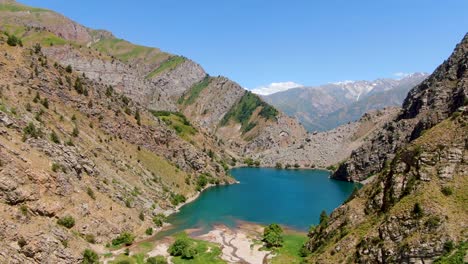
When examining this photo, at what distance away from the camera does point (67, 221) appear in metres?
80.7

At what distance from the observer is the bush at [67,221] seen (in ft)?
262

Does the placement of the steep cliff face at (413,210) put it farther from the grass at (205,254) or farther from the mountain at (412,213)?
the grass at (205,254)

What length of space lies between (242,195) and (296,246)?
71469 millimetres

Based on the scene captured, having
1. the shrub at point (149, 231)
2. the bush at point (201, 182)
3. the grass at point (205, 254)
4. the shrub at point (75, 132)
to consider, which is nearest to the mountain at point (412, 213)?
the grass at point (205, 254)

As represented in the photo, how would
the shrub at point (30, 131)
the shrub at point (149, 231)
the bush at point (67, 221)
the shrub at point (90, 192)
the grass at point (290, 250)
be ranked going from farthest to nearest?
the shrub at point (149, 231), the shrub at point (90, 192), the shrub at point (30, 131), the bush at point (67, 221), the grass at point (290, 250)

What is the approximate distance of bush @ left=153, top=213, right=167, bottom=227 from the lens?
105375 millimetres

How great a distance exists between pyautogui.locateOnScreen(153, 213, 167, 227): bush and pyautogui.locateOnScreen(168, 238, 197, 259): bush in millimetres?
22717

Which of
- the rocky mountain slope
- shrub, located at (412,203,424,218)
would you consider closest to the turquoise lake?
the rocky mountain slope

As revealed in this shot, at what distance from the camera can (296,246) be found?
286 ft

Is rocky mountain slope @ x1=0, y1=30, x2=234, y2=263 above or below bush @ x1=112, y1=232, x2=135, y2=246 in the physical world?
above

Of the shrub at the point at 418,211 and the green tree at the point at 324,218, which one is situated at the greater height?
the shrub at the point at 418,211

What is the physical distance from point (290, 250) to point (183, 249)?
2197 centimetres

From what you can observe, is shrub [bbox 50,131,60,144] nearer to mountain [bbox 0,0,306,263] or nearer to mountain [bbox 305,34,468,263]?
mountain [bbox 0,0,306,263]

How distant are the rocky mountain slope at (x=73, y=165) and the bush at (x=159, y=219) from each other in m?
1.05
